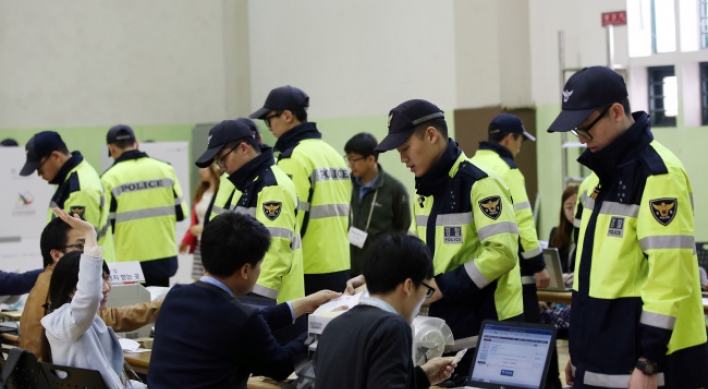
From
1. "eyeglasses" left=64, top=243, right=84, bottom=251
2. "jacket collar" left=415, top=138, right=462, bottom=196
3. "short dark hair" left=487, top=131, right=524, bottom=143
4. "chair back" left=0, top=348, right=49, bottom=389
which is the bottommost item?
"chair back" left=0, top=348, right=49, bottom=389

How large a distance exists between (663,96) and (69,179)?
4.64 m

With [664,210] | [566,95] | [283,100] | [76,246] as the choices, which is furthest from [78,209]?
[664,210]

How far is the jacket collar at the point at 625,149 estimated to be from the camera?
9.86ft

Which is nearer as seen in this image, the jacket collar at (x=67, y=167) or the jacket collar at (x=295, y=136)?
the jacket collar at (x=295, y=136)

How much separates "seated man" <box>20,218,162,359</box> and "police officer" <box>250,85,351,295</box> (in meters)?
0.93

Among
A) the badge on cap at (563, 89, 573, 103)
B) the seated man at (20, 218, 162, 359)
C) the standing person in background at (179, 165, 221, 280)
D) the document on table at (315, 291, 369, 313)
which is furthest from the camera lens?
the standing person in background at (179, 165, 221, 280)

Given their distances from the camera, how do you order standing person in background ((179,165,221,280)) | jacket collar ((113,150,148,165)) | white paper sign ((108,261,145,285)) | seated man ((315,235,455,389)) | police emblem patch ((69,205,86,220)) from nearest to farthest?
seated man ((315,235,455,389)) → white paper sign ((108,261,145,285)) → police emblem patch ((69,205,86,220)) → jacket collar ((113,150,148,165)) → standing person in background ((179,165,221,280))

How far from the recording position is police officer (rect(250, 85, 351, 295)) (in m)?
5.16

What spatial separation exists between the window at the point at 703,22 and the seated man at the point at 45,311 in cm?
491

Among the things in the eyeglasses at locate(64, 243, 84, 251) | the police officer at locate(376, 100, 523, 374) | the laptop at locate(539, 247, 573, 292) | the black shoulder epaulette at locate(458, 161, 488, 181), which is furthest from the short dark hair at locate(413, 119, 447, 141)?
the laptop at locate(539, 247, 573, 292)

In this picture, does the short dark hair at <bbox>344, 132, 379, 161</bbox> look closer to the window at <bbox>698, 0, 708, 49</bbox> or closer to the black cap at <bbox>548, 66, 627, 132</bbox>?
the window at <bbox>698, 0, 708, 49</bbox>

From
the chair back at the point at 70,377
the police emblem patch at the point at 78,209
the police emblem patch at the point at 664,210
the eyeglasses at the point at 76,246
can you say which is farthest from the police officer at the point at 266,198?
the police emblem patch at the point at 664,210

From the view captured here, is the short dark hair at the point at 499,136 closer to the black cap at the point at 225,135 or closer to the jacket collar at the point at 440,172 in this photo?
the black cap at the point at 225,135

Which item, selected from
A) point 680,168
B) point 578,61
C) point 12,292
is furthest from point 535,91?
point 680,168
